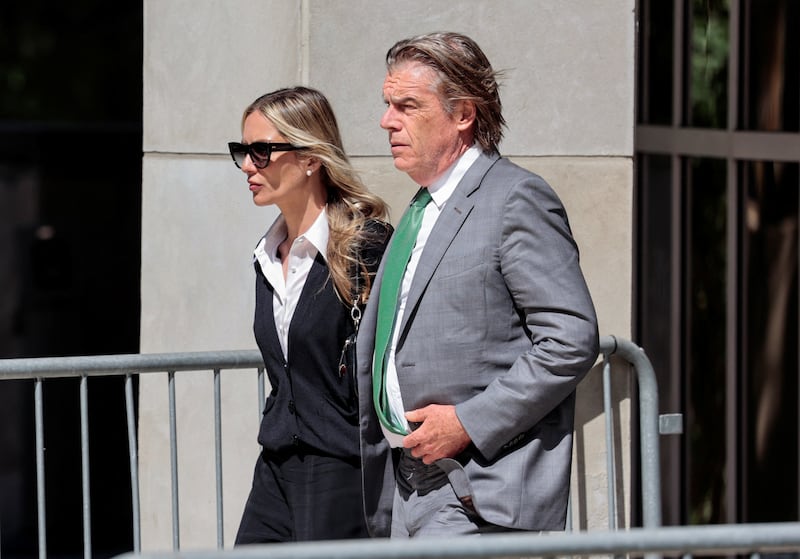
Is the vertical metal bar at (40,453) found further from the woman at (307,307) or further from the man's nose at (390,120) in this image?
the man's nose at (390,120)

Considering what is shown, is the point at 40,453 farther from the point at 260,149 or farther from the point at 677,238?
the point at 677,238

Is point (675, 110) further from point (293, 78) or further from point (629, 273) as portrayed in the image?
point (293, 78)

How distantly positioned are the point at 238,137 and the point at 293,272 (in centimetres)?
182

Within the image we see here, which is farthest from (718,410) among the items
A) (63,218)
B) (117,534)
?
(63,218)

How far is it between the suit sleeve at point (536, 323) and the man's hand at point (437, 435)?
3 cm

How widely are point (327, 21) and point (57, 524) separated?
3.90 metres

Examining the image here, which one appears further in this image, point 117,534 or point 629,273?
point 117,534

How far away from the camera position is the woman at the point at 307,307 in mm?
4078

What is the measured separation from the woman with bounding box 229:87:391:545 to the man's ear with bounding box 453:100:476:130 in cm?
57

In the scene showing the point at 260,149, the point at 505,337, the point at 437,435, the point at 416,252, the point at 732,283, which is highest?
the point at 260,149

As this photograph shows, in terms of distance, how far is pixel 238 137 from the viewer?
5.91 m

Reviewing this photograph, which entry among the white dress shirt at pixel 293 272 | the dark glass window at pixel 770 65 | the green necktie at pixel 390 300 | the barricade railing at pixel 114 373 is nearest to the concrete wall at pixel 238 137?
the barricade railing at pixel 114 373

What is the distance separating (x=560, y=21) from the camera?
5.68 metres

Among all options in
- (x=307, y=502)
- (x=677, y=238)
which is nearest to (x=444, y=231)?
(x=307, y=502)
